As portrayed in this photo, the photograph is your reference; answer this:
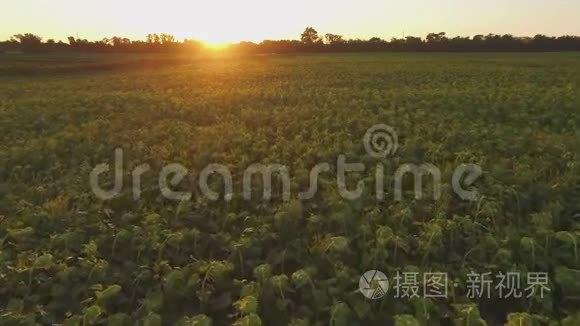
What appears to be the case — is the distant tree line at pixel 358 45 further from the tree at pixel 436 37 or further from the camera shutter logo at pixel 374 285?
the camera shutter logo at pixel 374 285

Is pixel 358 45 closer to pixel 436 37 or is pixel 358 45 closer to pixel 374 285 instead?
pixel 436 37

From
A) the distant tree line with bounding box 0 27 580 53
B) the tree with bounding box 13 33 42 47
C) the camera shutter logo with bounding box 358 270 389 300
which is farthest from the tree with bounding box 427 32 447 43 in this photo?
the camera shutter logo with bounding box 358 270 389 300

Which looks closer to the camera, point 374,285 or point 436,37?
point 374,285

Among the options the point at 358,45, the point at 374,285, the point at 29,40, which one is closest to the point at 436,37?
the point at 358,45

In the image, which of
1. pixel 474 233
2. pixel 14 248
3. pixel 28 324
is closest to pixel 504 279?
pixel 474 233

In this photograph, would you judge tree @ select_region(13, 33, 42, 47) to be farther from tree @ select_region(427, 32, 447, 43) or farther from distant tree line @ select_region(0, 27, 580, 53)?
tree @ select_region(427, 32, 447, 43)

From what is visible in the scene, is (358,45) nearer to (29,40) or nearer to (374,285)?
(29,40)

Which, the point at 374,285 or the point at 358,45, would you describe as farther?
the point at 358,45
